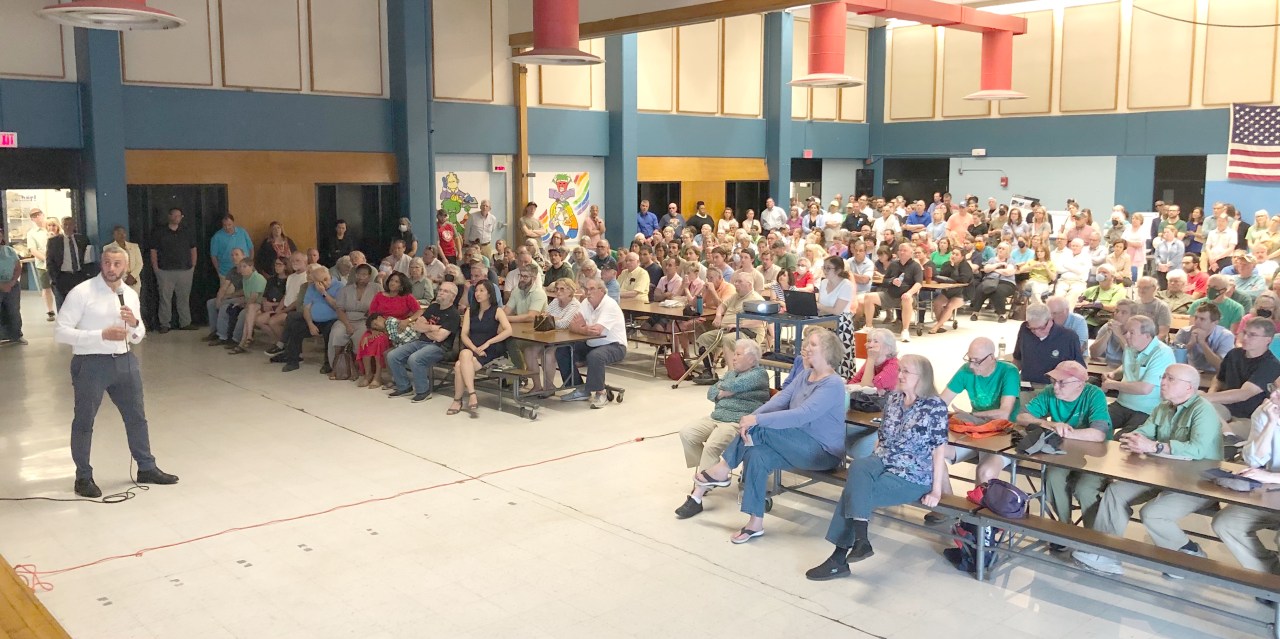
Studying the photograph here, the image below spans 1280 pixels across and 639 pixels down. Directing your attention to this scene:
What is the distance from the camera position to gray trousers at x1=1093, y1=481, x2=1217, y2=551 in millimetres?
4863

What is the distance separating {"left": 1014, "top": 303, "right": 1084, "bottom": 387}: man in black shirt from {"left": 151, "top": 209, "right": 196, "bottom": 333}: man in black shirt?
35.1 ft

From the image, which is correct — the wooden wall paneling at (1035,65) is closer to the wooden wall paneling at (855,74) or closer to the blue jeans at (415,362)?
the wooden wall paneling at (855,74)

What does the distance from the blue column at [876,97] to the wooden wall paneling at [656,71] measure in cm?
617

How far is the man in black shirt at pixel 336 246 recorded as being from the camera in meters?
15.4

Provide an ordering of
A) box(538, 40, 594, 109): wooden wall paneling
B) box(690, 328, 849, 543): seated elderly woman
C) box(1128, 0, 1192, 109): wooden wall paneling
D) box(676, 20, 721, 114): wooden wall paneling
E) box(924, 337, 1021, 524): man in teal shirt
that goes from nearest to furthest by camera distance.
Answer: box(690, 328, 849, 543): seated elderly woman, box(924, 337, 1021, 524): man in teal shirt, box(538, 40, 594, 109): wooden wall paneling, box(1128, 0, 1192, 109): wooden wall paneling, box(676, 20, 721, 114): wooden wall paneling

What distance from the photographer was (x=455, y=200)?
16984mm

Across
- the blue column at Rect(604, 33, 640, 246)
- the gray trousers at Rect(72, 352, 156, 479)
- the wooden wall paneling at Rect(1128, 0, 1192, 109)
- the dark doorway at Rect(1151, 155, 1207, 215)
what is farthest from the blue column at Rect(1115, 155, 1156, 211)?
→ the gray trousers at Rect(72, 352, 156, 479)

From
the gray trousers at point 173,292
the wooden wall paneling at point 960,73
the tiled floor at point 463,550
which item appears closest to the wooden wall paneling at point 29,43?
the gray trousers at point 173,292

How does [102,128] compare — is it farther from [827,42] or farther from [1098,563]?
[1098,563]

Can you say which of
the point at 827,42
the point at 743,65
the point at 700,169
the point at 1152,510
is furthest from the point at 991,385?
the point at 743,65

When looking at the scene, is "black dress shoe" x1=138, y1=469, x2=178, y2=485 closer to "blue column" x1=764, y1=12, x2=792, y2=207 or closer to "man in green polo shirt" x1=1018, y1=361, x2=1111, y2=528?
"man in green polo shirt" x1=1018, y1=361, x2=1111, y2=528

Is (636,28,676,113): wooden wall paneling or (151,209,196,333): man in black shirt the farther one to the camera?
(636,28,676,113): wooden wall paneling

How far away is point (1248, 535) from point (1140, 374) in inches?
74.1

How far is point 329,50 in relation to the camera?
1514 centimetres
